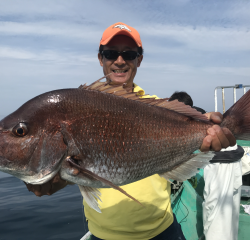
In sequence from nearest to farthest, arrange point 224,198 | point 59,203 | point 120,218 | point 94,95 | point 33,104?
point 33,104 → point 94,95 → point 120,218 → point 224,198 → point 59,203

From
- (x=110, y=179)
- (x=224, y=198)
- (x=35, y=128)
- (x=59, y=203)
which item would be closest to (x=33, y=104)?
(x=35, y=128)

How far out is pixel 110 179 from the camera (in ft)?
5.39

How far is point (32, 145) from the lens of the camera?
1540 mm

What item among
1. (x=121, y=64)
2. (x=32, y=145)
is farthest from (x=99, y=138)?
(x=121, y=64)

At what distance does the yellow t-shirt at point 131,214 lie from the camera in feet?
6.89

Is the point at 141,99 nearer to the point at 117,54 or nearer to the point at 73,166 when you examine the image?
the point at 73,166

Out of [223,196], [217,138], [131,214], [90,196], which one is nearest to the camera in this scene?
[90,196]

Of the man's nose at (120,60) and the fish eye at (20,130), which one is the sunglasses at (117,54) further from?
the fish eye at (20,130)

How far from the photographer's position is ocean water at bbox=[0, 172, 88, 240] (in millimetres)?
5875

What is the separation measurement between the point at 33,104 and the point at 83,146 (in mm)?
526

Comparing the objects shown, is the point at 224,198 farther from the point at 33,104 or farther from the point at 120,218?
the point at 33,104

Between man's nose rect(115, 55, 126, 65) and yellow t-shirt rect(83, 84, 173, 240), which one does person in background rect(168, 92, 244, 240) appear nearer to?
yellow t-shirt rect(83, 84, 173, 240)

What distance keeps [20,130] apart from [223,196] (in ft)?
12.1

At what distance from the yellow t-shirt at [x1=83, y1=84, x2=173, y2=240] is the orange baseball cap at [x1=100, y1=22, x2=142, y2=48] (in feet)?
3.34
